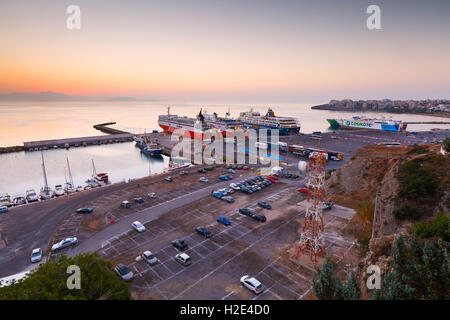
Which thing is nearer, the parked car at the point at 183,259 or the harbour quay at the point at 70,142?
the parked car at the point at 183,259

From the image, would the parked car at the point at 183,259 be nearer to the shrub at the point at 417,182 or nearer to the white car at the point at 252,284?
the white car at the point at 252,284

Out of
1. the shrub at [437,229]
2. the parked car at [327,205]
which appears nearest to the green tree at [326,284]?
the shrub at [437,229]

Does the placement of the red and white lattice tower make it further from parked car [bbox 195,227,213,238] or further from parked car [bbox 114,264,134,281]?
parked car [bbox 114,264,134,281]

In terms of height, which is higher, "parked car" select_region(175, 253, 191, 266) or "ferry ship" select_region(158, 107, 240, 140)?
"ferry ship" select_region(158, 107, 240, 140)

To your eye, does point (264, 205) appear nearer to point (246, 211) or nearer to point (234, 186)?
point (246, 211)

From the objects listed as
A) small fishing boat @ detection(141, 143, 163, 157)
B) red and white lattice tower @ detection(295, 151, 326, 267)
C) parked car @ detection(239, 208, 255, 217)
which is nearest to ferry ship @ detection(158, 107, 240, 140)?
small fishing boat @ detection(141, 143, 163, 157)

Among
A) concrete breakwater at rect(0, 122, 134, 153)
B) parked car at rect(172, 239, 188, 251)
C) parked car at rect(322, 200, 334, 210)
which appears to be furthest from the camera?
concrete breakwater at rect(0, 122, 134, 153)

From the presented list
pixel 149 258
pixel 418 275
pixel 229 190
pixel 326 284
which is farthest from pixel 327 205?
pixel 149 258
